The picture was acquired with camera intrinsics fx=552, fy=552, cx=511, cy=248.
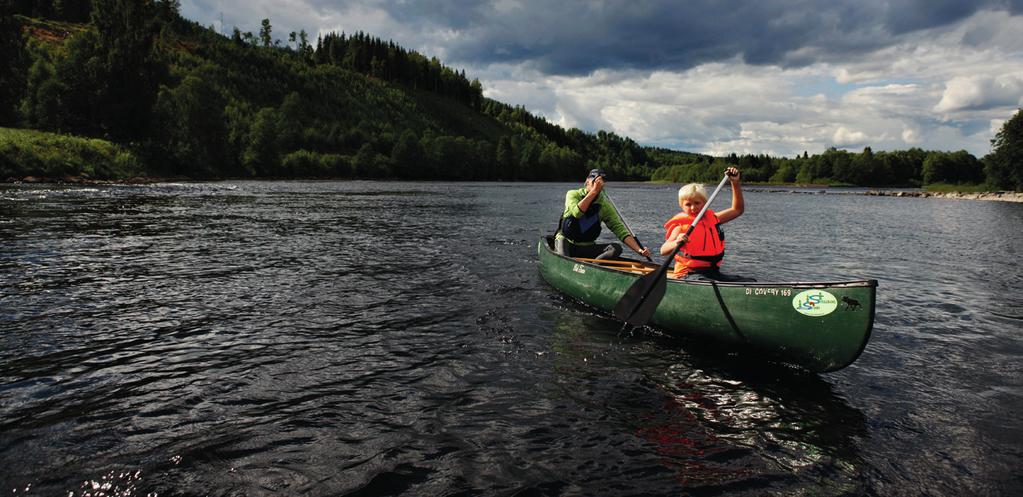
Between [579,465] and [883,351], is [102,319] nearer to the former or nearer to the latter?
[579,465]

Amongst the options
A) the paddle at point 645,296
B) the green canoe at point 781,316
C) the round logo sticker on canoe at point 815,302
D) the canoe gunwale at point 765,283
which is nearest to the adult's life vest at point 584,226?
the canoe gunwale at point 765,283

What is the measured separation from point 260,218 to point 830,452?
90.3ft

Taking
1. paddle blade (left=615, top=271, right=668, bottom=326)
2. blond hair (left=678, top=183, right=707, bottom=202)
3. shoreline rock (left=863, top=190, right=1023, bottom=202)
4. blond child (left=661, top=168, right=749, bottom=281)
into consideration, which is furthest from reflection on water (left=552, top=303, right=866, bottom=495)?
shoreline rock (left=863, top=190, right=1023, bottom=202)

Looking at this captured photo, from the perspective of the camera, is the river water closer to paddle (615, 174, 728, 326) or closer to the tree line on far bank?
paddle (615, 174, 728, 326)

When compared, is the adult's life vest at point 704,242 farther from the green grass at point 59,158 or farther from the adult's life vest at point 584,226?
the green grass at point 59,158

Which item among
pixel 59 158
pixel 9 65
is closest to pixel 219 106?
pixel 9 65

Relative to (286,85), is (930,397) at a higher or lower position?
lower

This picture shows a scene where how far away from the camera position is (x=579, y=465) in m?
5.31

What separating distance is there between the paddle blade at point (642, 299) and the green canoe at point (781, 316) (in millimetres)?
141

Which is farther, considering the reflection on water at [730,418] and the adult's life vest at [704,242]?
the adult's life vest at [704,242]

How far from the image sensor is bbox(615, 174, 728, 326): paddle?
8.60 metres

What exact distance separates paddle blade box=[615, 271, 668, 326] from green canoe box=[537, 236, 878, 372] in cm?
14

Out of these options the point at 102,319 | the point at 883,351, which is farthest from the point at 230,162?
the point at 883,351

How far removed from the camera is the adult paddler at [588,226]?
1234cm
